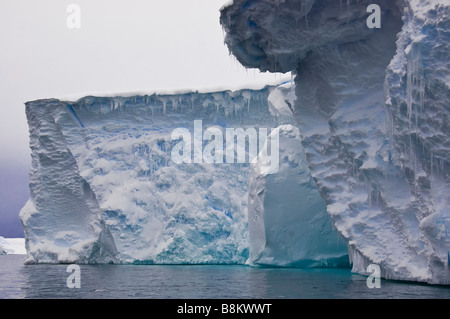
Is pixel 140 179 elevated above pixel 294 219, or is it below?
above

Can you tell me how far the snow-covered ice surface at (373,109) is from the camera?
8.36 metres

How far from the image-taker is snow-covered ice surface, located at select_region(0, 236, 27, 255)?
40.7 m

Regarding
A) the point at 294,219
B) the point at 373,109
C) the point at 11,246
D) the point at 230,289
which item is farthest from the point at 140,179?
the point at 11,246

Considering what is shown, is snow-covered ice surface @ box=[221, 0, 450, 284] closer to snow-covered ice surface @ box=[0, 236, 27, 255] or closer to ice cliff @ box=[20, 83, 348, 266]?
ice cliff @ box=[20, 83, 348, 266]

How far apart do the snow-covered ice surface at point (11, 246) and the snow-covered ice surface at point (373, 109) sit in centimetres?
3379

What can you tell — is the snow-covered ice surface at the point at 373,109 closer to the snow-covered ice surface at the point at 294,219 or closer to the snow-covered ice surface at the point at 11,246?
the snow-covered ice surface at the point at 294,219

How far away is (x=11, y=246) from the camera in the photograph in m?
44.2

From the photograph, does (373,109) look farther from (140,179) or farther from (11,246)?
(11,246)

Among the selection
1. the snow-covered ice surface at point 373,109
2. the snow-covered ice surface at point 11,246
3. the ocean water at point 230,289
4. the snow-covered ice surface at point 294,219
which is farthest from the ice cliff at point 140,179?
the snow-covered ice surface at point 11,246

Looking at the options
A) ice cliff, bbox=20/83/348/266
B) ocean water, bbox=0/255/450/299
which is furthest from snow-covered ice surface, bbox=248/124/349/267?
ocean water, bbox=0/255/450/299

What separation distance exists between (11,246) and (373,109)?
39348 mm

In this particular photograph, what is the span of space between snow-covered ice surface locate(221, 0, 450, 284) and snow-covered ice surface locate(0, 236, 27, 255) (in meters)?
33.8
